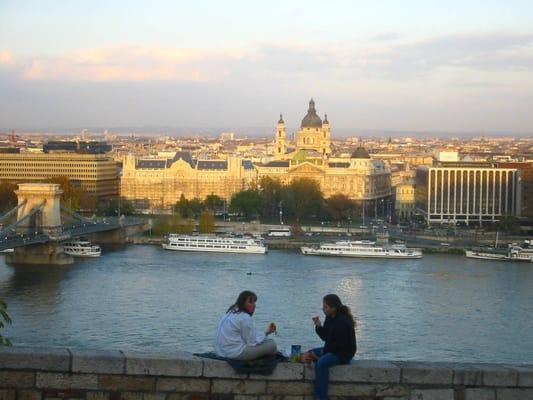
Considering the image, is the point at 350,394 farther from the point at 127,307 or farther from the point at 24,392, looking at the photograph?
the point at 127,307

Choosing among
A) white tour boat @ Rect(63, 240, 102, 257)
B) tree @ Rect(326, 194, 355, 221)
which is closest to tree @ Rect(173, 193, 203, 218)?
tree @ Rect(326, 194, 355, 221)

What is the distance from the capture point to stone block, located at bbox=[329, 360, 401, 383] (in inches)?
111

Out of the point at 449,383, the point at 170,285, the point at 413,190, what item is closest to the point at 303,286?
the point at 170,285

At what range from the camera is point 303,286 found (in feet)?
Answer: 45.2

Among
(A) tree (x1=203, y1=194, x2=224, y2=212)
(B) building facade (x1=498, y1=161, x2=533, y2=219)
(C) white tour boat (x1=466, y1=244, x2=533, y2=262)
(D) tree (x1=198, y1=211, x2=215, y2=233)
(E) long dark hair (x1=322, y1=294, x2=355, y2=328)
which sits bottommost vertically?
(C) white tour boat (x1=466, y1=244, x2=533, y2=262)

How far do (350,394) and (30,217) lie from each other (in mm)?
16796

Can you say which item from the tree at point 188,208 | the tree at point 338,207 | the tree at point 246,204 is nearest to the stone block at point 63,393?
the tree at point 188,208

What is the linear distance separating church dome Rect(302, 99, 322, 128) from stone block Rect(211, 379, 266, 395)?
38.5 metres

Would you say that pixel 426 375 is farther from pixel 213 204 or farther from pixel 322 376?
pixel 213 204

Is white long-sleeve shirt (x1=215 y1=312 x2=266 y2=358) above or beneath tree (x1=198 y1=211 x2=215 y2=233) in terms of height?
above

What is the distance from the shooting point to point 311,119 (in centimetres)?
4128

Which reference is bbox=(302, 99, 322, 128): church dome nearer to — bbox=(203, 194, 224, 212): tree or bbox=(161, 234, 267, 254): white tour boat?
bbox=(203, 194, 224, 212): tree

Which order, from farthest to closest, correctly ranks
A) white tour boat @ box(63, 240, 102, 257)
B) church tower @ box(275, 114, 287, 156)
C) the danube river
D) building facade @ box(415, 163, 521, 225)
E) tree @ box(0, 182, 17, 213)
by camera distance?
church tower @ box(275, 114, 287, 156), building facade @ box(415, 163, 521, 225), tree @ box(0, 182, 17, 213), white tour boat @ box(63, 240, 102, 257), the danube river

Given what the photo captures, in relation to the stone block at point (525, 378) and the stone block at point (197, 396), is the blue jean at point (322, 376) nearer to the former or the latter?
the stone block at point (197, 396)
